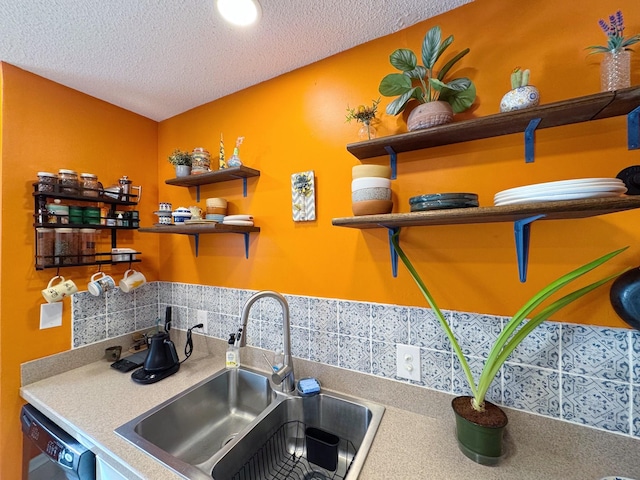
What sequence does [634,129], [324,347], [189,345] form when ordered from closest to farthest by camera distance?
[634,129], [324,347], [189,345]

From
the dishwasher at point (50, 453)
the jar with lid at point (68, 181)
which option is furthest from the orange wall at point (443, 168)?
the dishwasher at point (50, 453)

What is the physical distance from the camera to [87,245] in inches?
55.7

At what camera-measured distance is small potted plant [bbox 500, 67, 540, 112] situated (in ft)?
2.51

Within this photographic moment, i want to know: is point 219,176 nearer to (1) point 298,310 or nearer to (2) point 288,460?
(1) point 298,310

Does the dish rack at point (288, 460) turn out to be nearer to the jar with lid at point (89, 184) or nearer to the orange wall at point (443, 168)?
the orange wall at point (443, 168)

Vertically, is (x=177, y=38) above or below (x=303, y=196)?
above

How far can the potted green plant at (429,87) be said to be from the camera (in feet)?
2.89

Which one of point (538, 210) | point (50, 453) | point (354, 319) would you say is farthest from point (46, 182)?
point (538, 210)

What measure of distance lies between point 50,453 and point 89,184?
1.22 m

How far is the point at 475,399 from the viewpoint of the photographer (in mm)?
826

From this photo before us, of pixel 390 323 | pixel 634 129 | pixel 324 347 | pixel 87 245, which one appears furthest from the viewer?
pixel 87 245

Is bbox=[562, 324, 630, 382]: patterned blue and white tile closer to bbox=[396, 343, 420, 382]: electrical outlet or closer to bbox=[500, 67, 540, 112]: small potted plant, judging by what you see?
bbox=[396, 343, 420, 382]: electrical outlet

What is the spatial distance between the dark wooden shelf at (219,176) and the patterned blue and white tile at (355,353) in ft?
3.08

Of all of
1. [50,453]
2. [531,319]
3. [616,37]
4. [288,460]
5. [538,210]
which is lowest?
[288,460]
